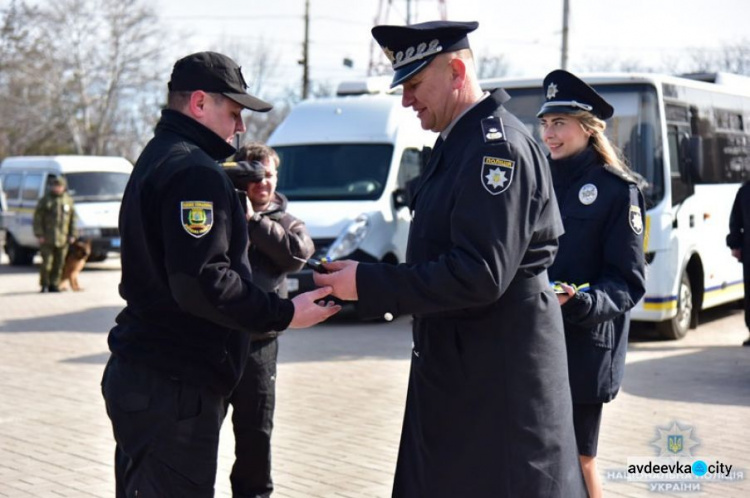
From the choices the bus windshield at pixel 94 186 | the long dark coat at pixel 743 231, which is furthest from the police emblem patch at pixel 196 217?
the bus windshield at pixel 94 186

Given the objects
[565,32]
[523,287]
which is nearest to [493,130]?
[523,287]

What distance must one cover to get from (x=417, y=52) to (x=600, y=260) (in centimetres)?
162

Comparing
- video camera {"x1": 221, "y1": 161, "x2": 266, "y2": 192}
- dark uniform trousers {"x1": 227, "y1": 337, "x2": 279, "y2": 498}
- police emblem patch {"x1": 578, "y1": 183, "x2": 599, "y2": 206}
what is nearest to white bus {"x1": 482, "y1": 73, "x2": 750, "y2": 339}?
dark uniform trousers {"x1": 227, "y1": 337, "x2": 279, "y2": 498}

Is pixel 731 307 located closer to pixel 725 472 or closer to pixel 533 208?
pixel 725 472

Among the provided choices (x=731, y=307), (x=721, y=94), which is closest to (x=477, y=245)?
(x=721, y=94)

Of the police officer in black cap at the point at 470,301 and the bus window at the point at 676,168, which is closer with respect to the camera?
the police officer in black cap at the point at 470,301

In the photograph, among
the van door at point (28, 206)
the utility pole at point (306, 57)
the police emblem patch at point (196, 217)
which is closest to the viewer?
the police emblem patch at point (196, 217)

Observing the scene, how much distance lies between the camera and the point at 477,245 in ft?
10.3

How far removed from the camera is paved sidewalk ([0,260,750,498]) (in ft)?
21.6

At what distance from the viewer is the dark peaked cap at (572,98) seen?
474 centimetres

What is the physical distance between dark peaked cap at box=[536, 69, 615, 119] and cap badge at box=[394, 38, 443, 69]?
1485mm

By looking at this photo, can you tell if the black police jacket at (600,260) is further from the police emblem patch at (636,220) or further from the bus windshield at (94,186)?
the bus windshield at (94,186)

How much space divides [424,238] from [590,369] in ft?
4.68

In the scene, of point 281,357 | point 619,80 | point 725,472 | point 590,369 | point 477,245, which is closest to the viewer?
point 477,245
